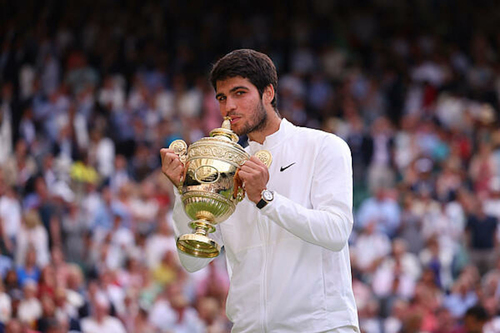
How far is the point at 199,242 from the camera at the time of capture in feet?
12.8

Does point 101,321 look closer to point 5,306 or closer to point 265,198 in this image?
point 5,306

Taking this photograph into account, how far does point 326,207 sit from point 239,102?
68 centimetres

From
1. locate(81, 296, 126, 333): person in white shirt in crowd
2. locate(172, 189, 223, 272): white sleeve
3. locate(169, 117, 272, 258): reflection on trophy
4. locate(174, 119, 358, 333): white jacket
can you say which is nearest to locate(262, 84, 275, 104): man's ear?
locate(174, 119, 358, 333): white jacket

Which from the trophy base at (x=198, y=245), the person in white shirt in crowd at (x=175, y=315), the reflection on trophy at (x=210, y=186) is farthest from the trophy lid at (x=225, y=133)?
the person in white shirt in crowd at (x=175, y=315)

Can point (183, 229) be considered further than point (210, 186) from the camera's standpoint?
Yes

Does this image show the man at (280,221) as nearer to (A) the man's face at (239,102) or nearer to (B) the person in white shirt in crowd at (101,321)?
(A) the man's face at (239,102)

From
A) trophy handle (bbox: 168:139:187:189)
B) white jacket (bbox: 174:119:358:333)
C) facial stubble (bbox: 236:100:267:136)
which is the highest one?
facial stubble (bbox: 236:100:267:136)

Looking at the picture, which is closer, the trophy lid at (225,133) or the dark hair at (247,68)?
the trophy lid at (225,133)

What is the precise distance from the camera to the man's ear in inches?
167

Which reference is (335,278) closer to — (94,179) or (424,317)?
(424,317)

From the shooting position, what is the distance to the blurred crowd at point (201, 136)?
32.0ft

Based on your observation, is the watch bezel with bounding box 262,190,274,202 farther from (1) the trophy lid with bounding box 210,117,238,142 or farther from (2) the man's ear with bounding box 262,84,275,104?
(2) the man's ear with bounding box 262,84,275,104

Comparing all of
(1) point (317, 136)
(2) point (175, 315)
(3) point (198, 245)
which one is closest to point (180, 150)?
(3) point (198, 245)

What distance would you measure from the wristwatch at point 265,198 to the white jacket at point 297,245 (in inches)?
0.9
